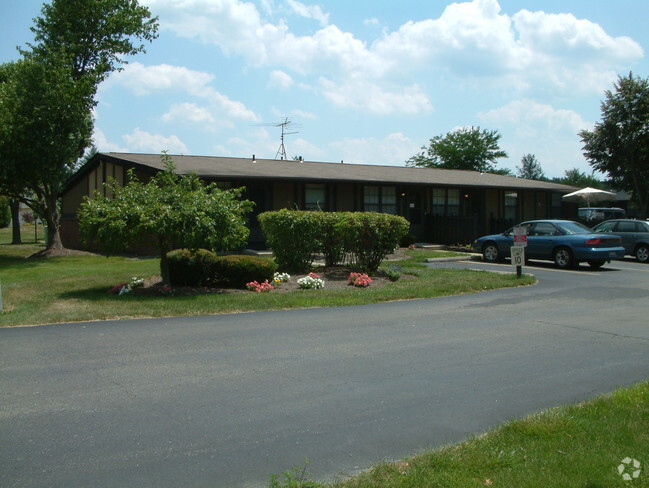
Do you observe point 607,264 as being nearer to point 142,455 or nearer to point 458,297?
point 458,297

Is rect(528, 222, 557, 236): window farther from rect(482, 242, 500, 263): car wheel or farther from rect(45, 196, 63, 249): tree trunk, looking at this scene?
rect(45, 196, 63, 249): tree trunk

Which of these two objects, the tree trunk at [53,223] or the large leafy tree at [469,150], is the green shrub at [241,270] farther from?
the large leafy tree at [469,150]

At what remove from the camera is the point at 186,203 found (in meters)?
13.1

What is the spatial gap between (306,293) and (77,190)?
20561 millimetres

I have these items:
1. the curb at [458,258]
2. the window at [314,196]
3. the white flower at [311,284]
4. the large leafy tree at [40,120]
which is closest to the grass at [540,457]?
the white flower at [311,284]

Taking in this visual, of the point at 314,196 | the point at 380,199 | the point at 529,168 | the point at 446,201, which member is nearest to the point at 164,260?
the point at 314,196

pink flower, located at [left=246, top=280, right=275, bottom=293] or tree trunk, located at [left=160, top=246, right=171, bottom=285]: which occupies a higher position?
tree trunk, located at [left=160, top=246, right=171, bottom=285]

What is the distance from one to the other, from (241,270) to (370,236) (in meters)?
3.97

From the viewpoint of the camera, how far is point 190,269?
14273 mm

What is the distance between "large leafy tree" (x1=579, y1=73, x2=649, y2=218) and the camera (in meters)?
33.2

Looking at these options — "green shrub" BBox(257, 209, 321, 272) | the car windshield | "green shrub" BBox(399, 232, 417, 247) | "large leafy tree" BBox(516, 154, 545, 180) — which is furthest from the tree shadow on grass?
"large leafy tree" BBox(516, 154, 545, 180)

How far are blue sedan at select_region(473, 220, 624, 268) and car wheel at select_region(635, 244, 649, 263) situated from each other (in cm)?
315

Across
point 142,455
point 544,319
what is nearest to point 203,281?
point 544,319

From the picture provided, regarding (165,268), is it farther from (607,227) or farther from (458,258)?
(607,227)
